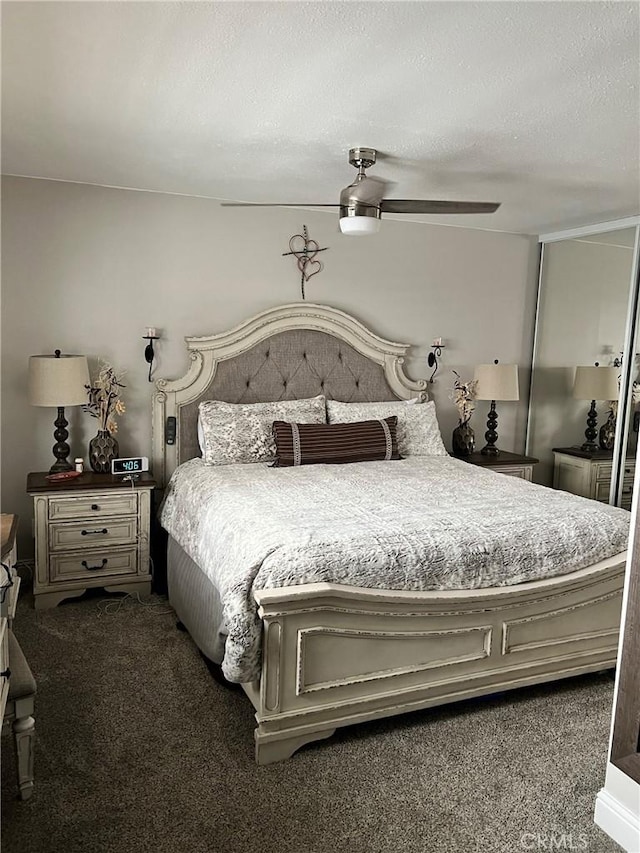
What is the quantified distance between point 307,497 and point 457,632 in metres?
0.93

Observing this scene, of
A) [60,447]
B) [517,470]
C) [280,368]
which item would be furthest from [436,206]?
[60,447]

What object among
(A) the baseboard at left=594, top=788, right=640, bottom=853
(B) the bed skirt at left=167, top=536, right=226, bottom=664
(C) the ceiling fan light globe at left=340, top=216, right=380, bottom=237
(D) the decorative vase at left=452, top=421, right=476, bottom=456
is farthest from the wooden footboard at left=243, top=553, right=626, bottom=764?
(D) the decorative vase at left=452, top=421, right=476, bottom=456

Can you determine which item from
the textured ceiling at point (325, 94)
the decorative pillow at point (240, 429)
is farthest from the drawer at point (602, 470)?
the decorative pillow at point (240, 429)

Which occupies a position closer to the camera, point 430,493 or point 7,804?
point 7,804

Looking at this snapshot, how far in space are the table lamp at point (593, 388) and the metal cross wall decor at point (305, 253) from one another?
1982 millimetres

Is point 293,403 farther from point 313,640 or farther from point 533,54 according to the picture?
point 533,54

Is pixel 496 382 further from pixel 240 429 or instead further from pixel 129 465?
pixel 129 465

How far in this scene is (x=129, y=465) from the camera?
3.82 meters

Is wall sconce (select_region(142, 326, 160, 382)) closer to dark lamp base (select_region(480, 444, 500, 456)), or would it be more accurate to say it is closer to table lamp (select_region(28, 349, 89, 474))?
table lamp (select_region(28, 349, 89, 474))

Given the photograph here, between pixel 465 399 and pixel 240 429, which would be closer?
pixel 240 429

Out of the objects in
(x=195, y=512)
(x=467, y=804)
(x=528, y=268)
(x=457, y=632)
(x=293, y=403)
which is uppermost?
(x=528, y=268)

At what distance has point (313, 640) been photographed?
236 cm

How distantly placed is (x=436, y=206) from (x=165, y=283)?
72.5 inches

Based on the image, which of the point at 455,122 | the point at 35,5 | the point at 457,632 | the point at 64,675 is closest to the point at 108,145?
the point at 35,5
